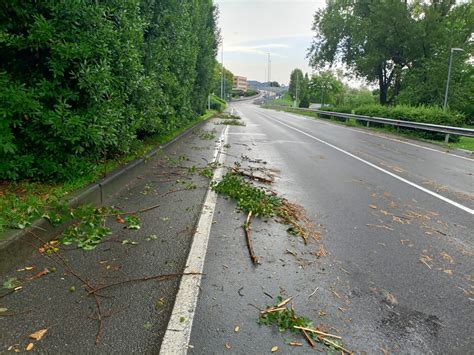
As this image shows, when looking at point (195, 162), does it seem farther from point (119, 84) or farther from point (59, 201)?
point (59, 201)

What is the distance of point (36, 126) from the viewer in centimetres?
462

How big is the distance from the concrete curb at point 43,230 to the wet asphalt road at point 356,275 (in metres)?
1.79

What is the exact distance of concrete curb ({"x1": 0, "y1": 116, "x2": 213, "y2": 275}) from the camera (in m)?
3.13

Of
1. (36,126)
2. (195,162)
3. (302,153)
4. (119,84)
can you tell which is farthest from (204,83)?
(36,126)

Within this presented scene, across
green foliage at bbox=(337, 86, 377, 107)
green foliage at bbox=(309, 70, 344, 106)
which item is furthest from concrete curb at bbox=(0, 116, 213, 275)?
green foliage at bbox=(309, 70, 344, 106)

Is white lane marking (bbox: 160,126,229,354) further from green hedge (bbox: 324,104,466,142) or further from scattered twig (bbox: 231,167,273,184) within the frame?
green hedge (bbox: 324,104,466,142)

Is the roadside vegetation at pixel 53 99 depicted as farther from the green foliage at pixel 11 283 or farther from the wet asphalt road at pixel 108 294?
the wet asphalt road at pixel 108 294

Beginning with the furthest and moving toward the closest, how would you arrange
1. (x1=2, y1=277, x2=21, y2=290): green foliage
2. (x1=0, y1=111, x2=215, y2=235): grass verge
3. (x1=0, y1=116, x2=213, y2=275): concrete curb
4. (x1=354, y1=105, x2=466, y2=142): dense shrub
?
(x1=354, y1=105, x2=466, y2=142): dense shrub
(x1=0, y1=111, x2=215, y2=235): grass verge
(x1=0, y1=116, x2=213, y2=275): concrete curb
(x1=2, y1=277, x2=21, y2=290): green foliage

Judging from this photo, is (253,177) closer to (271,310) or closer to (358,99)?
(271,310)

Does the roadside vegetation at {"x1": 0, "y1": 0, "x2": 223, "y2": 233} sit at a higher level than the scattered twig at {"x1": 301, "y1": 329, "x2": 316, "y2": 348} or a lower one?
higher

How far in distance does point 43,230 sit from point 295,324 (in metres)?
2.83

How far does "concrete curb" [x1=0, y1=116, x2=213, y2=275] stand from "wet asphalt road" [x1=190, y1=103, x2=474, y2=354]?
1.79 metres

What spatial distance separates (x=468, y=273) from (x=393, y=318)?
4.64ft

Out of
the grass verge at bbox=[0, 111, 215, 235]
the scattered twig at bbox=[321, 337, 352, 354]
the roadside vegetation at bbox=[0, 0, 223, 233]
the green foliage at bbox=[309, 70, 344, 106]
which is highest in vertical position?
the green foliage at bbox=[309, 70, 344, 106]
